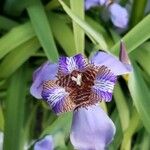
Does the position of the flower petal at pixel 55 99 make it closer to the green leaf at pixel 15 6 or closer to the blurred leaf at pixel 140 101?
the blurred leaf at pixel 140 101

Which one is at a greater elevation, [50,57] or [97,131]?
[50,57]

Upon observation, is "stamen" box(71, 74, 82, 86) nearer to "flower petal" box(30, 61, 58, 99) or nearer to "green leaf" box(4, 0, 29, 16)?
"flower petal" box(30, 61, 58, 99)

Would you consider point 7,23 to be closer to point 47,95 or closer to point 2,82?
point 2,82

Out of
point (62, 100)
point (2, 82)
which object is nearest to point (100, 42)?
point (62, 100)

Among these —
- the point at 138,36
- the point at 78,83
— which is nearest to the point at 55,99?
the point at 78,83

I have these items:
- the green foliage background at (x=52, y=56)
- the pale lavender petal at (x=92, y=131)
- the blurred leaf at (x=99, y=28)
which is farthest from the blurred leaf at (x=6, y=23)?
the pale lavender petal at (x=92, y=131)

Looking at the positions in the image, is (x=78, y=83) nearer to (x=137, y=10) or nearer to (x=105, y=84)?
(x=105, y=84)
